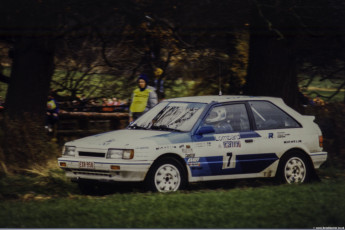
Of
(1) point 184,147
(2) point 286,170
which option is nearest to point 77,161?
(1) point 184,147

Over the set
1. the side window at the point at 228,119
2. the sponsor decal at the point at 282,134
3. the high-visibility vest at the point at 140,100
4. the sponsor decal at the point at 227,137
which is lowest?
the sponsor decal at the point at 227,137

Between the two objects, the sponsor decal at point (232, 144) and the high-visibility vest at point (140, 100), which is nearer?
the sponsor decal at point (232, 144)

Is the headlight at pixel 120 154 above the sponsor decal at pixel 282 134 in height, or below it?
below

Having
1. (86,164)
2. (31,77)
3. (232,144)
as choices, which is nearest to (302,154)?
(232,144)

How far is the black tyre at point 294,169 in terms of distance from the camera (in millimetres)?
11062

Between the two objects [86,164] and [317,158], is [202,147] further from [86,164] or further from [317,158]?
[317,158]

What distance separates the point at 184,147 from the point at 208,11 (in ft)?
21.8

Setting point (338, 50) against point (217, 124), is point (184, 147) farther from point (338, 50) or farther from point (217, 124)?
point (338, 50)

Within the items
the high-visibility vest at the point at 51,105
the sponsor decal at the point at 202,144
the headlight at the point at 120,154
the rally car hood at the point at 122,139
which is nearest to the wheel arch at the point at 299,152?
the sponsor decal at the point at 202,144

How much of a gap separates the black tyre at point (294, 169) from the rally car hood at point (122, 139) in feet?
6.88

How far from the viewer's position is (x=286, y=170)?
1111 centimetres

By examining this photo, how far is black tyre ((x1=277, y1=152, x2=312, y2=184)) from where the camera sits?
1106 cm

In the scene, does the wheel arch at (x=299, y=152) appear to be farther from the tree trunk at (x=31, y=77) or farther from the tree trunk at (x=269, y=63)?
the tree trunk at (x=31, y=77)

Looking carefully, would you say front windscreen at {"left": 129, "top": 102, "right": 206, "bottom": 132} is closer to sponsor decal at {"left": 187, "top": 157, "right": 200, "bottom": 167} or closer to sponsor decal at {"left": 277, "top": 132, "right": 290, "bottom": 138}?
sponsor decal at {"left": 187, "top": 157, "right": 200, "bottom": 167}
